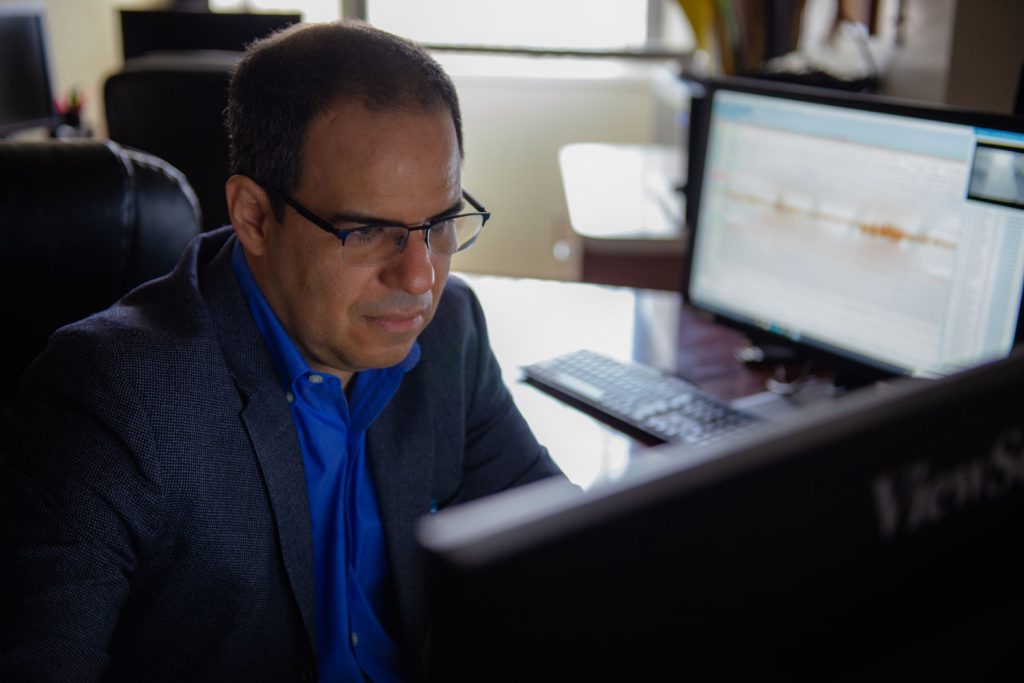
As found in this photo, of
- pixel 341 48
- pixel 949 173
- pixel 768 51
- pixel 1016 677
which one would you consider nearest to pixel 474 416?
pixel 341 48

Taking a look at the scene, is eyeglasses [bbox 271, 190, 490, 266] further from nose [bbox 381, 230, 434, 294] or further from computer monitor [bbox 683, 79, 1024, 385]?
computer monitor [bbox 683, 79, 1024, 385]

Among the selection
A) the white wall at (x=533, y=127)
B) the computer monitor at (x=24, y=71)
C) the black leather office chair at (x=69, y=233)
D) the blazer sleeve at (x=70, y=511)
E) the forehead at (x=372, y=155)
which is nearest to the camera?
the blazer sleeve at (x=70, y=511)

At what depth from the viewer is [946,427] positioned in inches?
12.6

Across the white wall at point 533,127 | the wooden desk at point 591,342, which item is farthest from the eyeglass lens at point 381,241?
the white wall at point 533,127

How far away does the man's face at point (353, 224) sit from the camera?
38.7 inches

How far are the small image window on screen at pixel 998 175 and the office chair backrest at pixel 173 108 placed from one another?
5.47 ft

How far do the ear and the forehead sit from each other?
0.06 metres

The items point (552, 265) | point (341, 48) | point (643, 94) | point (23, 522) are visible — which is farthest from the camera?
point (552, 265)

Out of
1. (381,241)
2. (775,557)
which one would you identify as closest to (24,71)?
(381,241)

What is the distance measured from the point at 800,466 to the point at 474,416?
1024mm

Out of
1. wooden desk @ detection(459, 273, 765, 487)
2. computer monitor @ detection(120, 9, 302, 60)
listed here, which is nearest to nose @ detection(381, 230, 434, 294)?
wooden desk @ detection(459, 273, 765, 487)

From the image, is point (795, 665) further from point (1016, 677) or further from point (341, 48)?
point (341, 48)

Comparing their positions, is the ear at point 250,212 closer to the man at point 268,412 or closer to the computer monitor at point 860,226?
the man at point 268,412

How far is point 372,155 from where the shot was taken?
98cm
